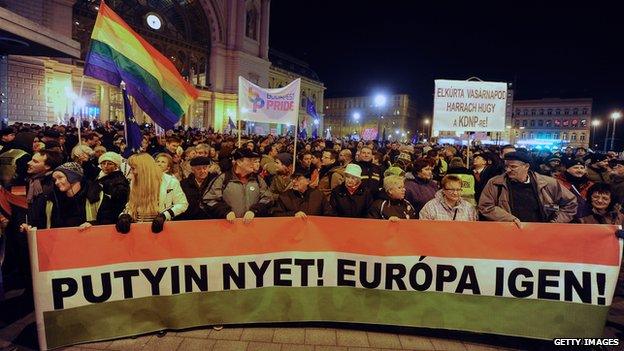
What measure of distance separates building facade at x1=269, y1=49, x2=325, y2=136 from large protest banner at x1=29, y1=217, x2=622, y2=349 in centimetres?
5566

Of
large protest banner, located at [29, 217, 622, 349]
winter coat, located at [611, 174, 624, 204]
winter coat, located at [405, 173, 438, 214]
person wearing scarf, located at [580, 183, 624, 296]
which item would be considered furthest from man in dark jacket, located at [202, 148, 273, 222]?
winter coat, located at [611, 174, 624, 204]

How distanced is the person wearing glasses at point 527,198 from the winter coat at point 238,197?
2.58m

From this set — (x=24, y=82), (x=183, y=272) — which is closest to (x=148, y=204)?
(x=183, y=272)

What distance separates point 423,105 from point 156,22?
310ft

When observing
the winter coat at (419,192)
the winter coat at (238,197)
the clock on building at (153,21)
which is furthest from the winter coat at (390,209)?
the clock on building at (153,21)

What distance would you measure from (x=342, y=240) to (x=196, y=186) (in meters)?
2.21

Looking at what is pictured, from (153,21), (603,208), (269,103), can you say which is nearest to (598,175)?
(603,208)

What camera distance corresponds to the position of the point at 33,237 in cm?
364

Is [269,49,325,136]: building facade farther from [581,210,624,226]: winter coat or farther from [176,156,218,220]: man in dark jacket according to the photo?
[581,210,624,226]: winter coat

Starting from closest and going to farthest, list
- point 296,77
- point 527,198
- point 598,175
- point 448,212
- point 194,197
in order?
1. point 448,212
2. point 527,198
3. point 194,197
4. point 598,175
5. point 296,77

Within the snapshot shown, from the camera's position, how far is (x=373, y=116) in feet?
370

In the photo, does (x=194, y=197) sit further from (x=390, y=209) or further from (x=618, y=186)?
(x=618, y=186)

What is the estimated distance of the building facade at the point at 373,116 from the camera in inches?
4429

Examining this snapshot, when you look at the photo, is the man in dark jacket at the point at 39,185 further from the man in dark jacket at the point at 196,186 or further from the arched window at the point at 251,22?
the arched window at the point at 251,22
